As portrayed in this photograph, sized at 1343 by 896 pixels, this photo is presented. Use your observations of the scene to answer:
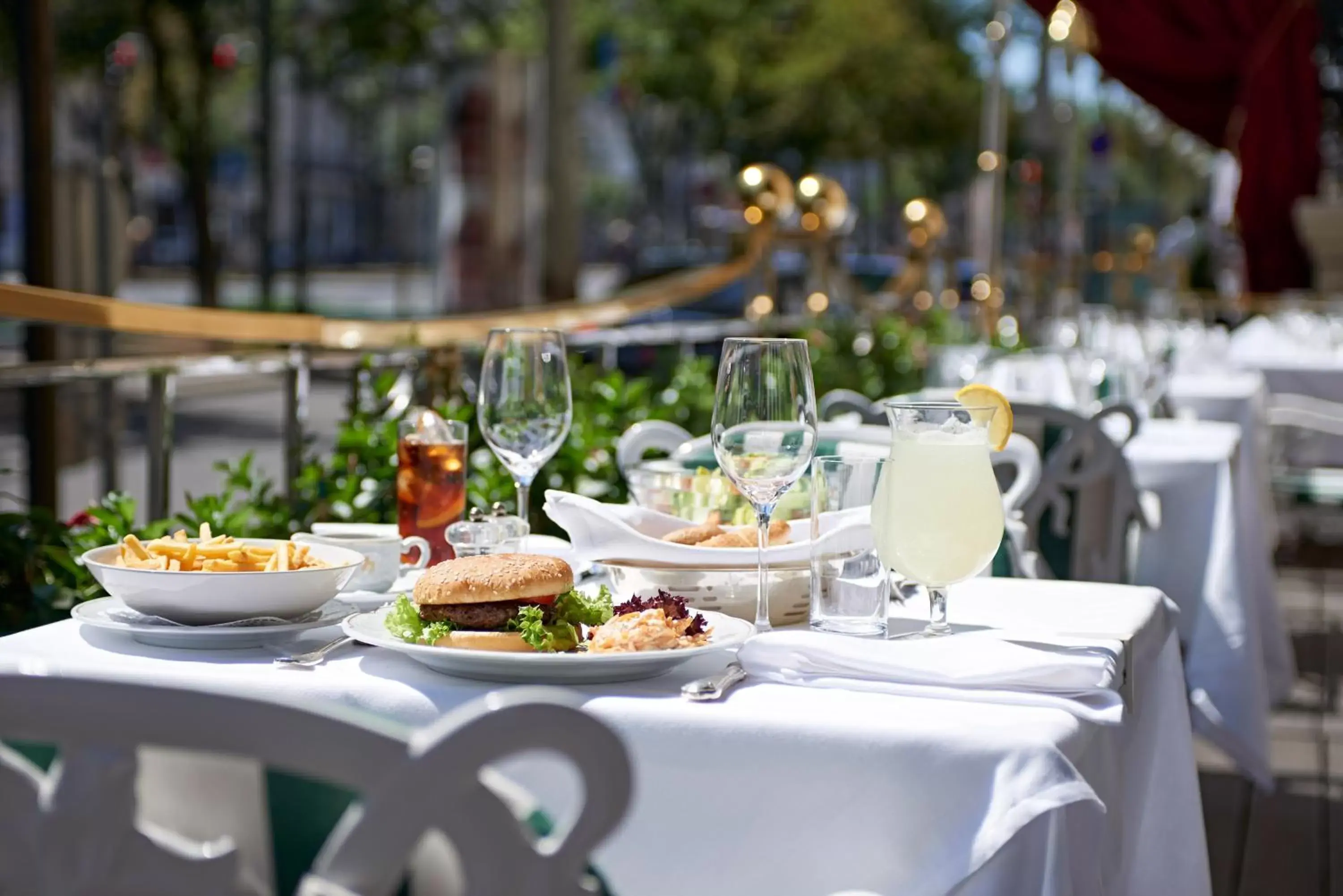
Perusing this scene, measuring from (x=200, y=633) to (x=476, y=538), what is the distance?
15.9 inches

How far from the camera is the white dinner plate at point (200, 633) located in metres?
1.86

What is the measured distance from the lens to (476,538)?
2158mm

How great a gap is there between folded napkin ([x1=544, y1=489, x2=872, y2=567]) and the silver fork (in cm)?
30

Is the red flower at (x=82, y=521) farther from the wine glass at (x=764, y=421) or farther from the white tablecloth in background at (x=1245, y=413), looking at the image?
the white tablecloth in background at (x=1245, y=413)

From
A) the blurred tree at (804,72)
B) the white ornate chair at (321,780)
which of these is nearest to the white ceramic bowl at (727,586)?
the white ornate chair at (321,780)

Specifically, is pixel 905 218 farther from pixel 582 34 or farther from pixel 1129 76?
pixel 582 34

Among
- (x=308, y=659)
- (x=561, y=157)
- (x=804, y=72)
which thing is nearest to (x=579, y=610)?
(x=308, y=659)

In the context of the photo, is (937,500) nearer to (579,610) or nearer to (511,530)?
(579,610)

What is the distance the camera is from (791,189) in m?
6.96

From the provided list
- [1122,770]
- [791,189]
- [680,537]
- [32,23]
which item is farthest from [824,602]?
[791,189]

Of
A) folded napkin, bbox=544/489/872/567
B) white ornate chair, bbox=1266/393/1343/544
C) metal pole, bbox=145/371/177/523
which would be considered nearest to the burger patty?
folded napkin, bbox=544/489/872/567

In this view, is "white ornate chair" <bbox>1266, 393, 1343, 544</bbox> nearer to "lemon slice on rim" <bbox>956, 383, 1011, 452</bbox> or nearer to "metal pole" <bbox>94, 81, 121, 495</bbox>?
"metal pole" <bbox>94, 81, 121, 495</bbox>

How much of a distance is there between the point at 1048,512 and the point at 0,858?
3241mm

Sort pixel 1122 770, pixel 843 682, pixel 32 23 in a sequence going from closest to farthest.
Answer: pixel 843 682
pixel 1122 770
pixel 32 23
